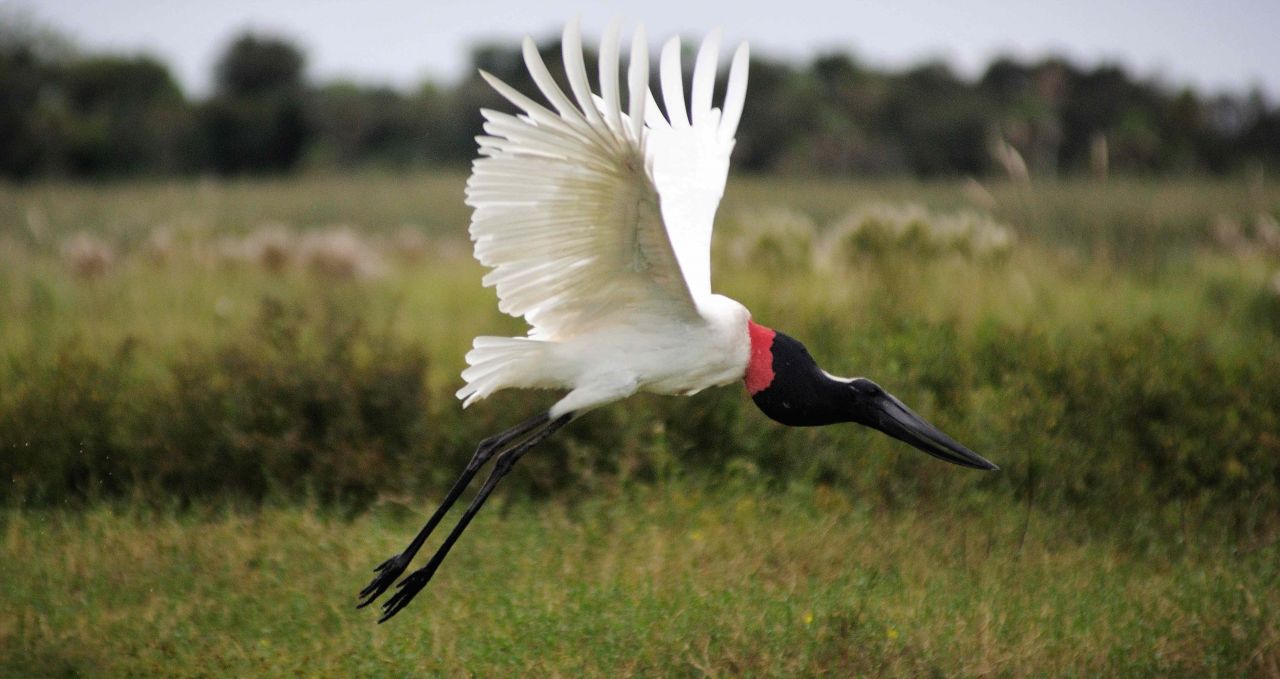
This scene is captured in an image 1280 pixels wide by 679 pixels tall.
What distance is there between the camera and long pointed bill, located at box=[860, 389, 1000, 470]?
15.1 feet

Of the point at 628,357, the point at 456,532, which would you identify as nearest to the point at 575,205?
the point at 628,357

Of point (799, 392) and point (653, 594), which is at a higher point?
point (799, 392)

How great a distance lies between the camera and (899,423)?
4.60 metres

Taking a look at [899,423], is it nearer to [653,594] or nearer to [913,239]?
[653,594]

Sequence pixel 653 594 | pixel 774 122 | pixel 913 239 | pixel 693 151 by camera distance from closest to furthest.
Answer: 1. pixel 653 594
2. pixel 693 151
3. pixel 913 239
4. pixel 774 122

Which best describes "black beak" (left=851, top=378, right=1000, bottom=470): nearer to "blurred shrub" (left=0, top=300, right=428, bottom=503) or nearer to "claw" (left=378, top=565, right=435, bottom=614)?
"claw" (left=378, top=565, right=435, bottom=614)

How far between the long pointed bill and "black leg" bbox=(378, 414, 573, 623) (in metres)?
0.96

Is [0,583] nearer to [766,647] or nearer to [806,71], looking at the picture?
[766,647]

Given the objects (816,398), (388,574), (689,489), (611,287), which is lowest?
(689,489)

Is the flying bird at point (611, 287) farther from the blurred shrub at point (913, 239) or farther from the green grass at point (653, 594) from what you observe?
the blurred shrub at point (913, 239)

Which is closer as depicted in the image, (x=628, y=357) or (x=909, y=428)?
(x=628, y=357)

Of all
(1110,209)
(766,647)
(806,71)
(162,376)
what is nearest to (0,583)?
(162,376)

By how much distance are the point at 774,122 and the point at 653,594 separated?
59.2 ft

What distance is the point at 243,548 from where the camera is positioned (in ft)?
17.2
